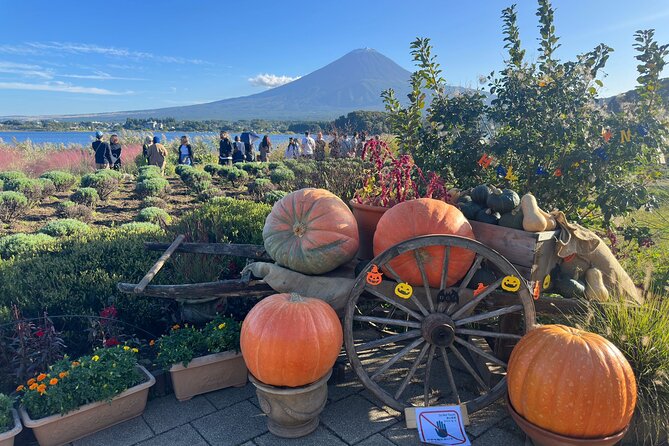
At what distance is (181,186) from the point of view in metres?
11.8

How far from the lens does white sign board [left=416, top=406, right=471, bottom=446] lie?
246 centimetres

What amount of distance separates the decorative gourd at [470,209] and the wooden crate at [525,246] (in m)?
0.08

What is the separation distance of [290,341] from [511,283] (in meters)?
1.30

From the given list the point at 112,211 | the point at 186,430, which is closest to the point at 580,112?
the point at 186,430

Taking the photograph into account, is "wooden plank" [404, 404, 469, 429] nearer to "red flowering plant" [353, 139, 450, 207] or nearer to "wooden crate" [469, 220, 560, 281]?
"wooden crate" [469, 220, 560, 281]

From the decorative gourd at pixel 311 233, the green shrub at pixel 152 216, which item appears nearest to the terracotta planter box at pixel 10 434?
the decorative gourd at pixel 311 233

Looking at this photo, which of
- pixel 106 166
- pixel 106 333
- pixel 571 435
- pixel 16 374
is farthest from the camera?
pixel 106 166

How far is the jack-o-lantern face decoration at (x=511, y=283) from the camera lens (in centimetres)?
247

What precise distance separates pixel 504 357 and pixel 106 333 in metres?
3.01

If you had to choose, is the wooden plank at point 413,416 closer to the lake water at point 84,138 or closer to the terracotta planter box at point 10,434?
the terracotta planter box at point 10,434

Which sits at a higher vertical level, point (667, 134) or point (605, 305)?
point (667, 134)

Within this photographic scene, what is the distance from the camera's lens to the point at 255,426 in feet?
8.86

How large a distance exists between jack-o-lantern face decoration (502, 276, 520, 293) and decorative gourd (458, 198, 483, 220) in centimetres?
55

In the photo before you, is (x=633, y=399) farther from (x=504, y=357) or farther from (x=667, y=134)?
(x=667, y=134)
